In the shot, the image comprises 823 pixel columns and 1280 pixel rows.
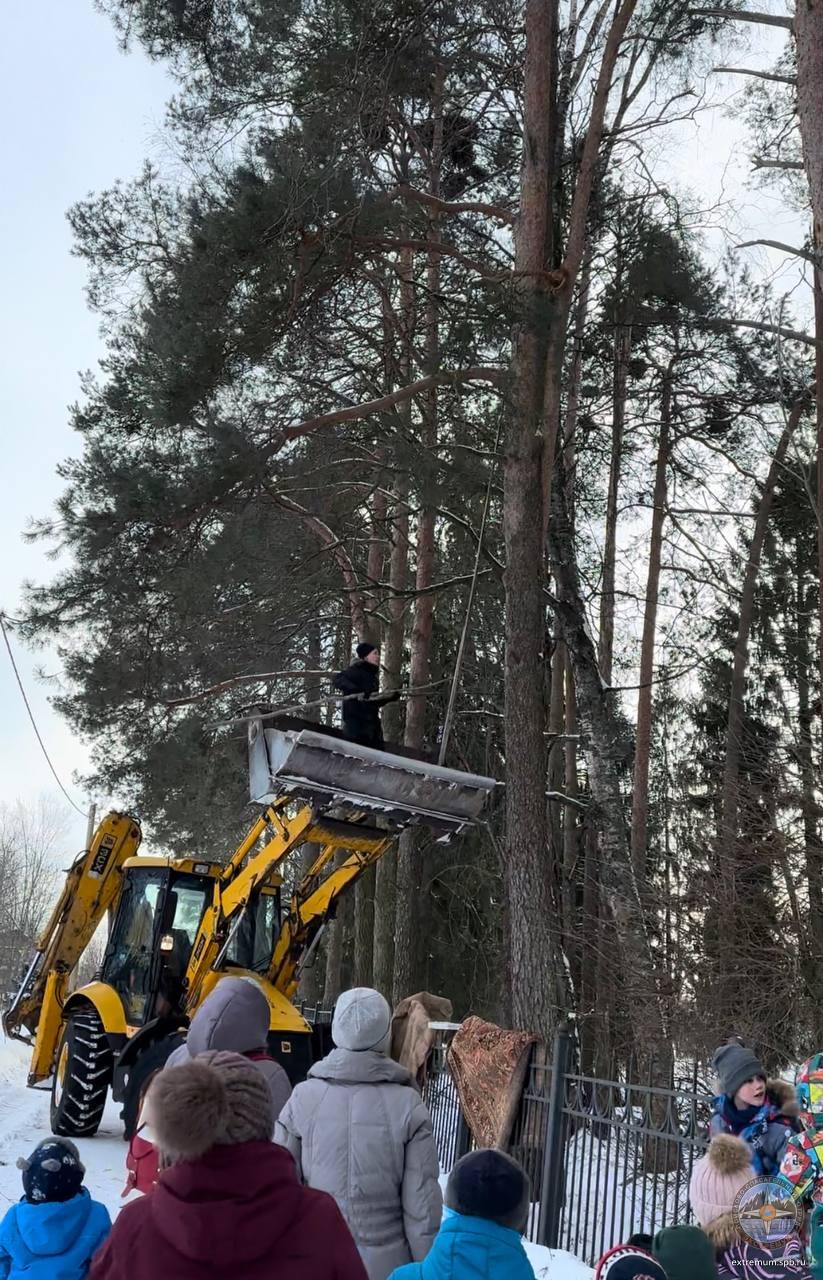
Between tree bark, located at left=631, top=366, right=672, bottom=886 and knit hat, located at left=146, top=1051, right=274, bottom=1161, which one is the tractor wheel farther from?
knit hat, located at left=146, top=1051, right=274, bottom=1161

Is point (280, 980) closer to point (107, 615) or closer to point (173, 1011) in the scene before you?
point (173, 1011)

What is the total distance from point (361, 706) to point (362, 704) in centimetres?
2

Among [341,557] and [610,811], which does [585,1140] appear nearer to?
[610,811]

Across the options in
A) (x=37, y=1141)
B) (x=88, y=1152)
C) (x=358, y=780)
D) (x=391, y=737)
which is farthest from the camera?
(x=391, y=737)

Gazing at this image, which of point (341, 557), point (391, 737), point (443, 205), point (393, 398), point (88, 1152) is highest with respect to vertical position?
point (443, 205)

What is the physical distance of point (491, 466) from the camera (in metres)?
10.7

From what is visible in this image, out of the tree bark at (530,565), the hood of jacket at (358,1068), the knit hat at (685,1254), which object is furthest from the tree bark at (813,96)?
the knit hat at (685,1254)

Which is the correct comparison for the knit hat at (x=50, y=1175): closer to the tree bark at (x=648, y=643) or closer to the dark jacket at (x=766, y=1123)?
the dark jacket at (x=766, y=1123)

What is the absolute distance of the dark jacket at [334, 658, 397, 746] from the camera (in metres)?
9.20

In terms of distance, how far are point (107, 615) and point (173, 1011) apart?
14.0 feet

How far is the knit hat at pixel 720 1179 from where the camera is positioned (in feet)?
12.1

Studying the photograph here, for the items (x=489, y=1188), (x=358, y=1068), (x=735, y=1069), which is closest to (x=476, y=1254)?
(x=489, y=1188)

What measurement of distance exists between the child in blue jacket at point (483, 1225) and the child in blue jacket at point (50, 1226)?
0.91 m

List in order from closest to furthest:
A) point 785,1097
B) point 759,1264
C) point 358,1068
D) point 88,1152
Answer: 1. point 759,1264
2. point 358,1068
3. point 785,1097
4. point 88,1152
